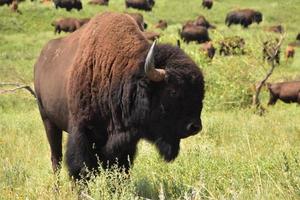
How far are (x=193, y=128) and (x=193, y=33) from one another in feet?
109

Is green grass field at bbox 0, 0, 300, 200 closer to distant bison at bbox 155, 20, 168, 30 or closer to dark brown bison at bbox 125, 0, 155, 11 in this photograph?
distant bison at bbox 155, 20, 168, 30

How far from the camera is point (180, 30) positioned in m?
38.2

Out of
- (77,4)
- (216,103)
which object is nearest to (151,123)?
(216,103)

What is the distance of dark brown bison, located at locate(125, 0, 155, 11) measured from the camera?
45.6 metres

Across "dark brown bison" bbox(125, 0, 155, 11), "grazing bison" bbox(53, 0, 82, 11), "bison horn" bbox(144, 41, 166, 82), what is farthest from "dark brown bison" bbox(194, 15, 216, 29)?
"bison horn" bbox(144, 41, 166, 82)

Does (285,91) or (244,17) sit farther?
(244,17)

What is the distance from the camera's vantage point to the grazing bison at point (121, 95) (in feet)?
15.6

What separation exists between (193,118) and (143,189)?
953mm

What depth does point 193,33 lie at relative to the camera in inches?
1470

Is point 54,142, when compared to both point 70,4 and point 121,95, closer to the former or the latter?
point 121,95

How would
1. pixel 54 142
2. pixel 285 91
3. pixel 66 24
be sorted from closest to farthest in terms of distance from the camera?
pixel 54 142, pixel 285 91, pixel 66 24

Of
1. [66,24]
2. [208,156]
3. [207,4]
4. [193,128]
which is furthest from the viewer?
[207,4]

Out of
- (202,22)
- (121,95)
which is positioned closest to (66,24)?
(202,22)

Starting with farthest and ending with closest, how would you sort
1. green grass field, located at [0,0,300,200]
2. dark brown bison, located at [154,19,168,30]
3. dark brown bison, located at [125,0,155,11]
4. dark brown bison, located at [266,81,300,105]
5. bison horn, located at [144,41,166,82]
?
dark brown bison, located at [125,0,155,11], dark brown bison, located at [154,19,168,30], dark brown bison, located at [266,81,300,105], bison horn, located at [144,41,166,82], green grass field, located at [0,0,300,200]
